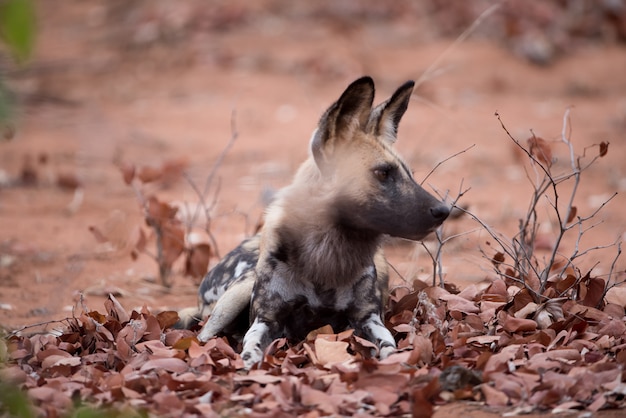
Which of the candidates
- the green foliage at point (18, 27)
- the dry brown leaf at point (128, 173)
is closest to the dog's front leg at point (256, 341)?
the dry brown leaf at point (128, 173)

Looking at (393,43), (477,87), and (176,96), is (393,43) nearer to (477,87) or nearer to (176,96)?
(477,87)

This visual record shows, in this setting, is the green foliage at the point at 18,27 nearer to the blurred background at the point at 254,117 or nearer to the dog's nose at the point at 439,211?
the blurred background at the point at 254,117

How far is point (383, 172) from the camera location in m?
3.49

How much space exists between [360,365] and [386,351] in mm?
354

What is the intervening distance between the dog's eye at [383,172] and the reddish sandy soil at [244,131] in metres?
0.57

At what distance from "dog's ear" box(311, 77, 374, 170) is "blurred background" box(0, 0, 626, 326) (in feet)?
2.55

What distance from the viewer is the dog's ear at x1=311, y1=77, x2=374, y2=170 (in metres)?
3.40

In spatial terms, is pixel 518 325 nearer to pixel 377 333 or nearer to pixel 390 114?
pixel 377 333

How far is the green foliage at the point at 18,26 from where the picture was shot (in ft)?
4.06

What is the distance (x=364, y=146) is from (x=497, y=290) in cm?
103

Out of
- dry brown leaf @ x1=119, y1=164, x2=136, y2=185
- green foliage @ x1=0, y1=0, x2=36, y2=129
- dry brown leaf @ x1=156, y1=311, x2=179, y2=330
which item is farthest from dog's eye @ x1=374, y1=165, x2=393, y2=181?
green foliage @ x1=0, y1=0, x2=36, y2=129

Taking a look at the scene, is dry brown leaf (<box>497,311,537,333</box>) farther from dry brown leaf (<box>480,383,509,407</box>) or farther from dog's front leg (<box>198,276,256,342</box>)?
dog's front leg (<box>198,276,256,342</box>)

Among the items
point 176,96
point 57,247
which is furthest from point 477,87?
point 57,247

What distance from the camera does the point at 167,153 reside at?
375 inches
